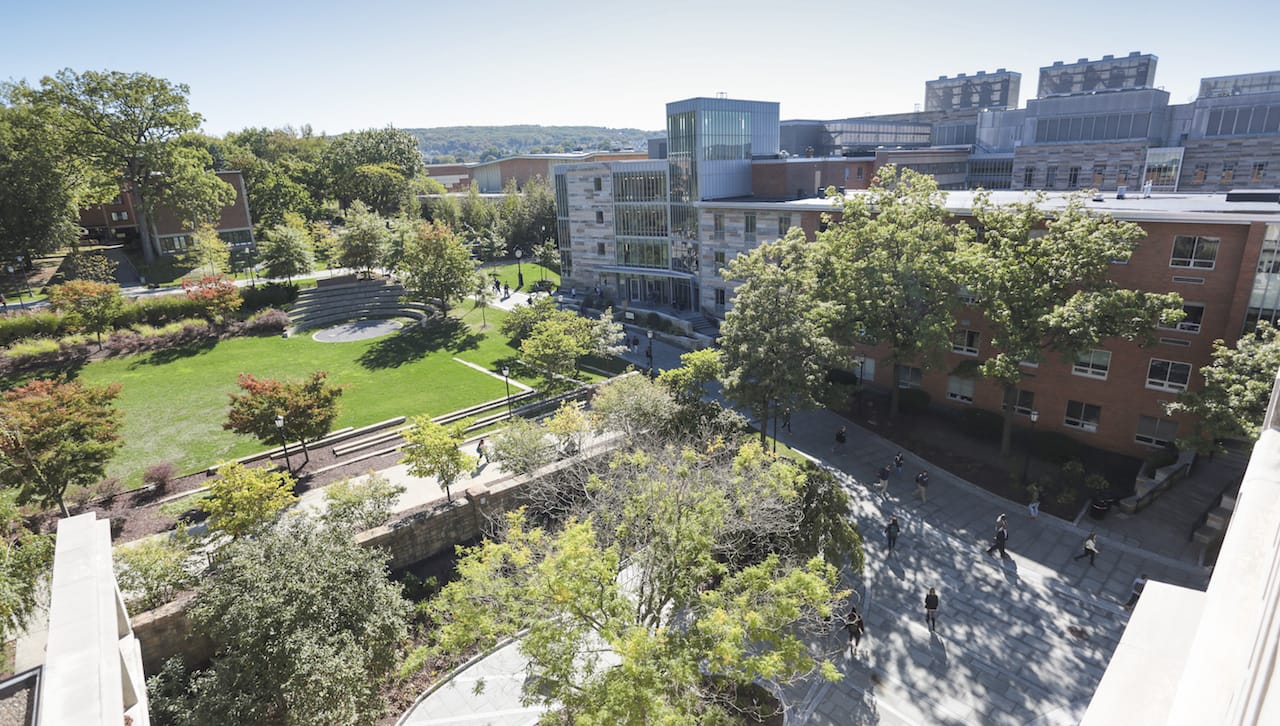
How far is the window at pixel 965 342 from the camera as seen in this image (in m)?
31.7

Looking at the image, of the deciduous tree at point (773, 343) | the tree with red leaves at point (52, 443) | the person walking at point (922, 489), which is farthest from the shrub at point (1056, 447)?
the tree with red leaves at point (52, 443)

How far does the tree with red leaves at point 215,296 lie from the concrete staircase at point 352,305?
399cm

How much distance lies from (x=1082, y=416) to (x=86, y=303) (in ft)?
174

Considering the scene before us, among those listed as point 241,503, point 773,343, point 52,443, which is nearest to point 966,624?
point 773,343

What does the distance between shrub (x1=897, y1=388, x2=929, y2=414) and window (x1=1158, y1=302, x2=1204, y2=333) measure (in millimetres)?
10224

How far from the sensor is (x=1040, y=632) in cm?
1866

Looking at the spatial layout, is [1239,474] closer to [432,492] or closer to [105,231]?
[432,492]

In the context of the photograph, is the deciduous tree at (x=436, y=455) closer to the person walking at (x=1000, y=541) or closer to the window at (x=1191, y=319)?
the person walking at (x=1000, y=541)

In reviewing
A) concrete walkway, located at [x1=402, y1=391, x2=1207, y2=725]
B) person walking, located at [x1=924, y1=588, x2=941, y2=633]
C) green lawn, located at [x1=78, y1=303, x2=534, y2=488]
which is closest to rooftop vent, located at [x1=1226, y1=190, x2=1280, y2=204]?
concrete walkway, located at [x1=402, y1=391, x2=1207, y2=725]

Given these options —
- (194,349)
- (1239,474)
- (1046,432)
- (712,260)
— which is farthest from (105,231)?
(1239,474)

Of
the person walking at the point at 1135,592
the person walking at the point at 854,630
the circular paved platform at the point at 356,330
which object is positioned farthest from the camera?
the circular paved platform at the point at 356,330

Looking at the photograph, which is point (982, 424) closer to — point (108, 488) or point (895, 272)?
point (895, 272)

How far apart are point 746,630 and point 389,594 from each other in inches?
363

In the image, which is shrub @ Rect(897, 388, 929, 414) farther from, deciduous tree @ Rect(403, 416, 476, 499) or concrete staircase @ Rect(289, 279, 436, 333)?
concrete staircase @ Rect(289, 279, 436, 333)
